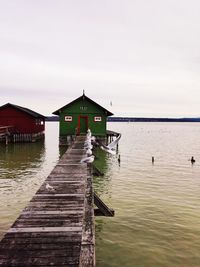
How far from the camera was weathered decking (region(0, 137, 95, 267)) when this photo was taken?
452 centimetres

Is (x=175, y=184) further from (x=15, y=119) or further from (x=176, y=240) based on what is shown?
(x=15, y=119)

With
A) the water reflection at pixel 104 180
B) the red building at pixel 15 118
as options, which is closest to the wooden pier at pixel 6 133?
the red building at pixel 15 118

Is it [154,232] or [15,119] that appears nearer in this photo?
[154,232]

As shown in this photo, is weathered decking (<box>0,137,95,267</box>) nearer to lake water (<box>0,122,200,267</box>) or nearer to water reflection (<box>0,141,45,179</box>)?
lake water (<box>0,122,200,267</box>)

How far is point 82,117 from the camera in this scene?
A: 37406mm

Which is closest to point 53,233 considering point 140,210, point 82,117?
point 140,210

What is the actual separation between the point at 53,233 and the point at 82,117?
32201 mm

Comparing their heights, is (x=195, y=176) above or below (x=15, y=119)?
below

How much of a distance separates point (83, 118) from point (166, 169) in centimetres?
1706

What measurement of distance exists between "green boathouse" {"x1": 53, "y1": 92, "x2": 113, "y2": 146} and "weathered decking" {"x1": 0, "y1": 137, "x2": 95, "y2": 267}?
2848 cm

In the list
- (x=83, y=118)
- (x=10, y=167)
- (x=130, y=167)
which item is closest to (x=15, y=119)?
(x=83, y=118)

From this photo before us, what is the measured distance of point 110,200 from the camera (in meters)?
13.7

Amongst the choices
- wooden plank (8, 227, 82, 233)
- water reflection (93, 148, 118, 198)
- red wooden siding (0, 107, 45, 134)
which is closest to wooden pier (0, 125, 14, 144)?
red wooden siding (0, 107, 45, 134)

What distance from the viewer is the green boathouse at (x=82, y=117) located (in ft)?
122
